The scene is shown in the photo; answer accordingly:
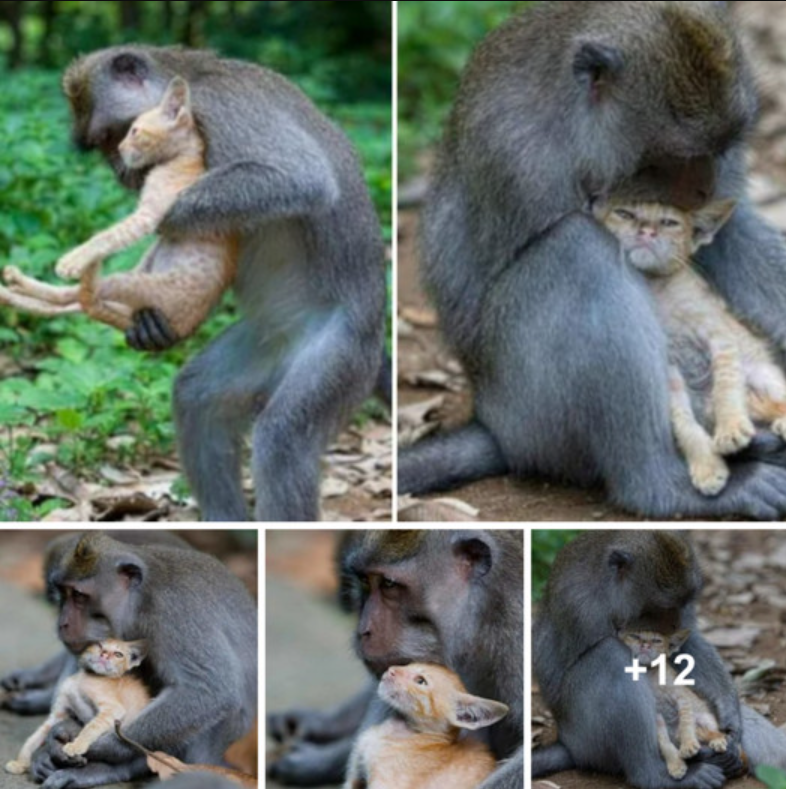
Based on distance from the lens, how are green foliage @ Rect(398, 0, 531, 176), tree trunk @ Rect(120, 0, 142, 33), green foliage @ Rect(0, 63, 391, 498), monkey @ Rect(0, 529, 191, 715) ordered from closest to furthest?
1. monkey @ Rect(0, 529, 191, 715)
2. green foliage @ Rect(0, 63, 391, 498)
3. tree trunk @ Rect(120, 0, 142, 33)
4. green foliage @ Rect(398, 0, 531, 176)

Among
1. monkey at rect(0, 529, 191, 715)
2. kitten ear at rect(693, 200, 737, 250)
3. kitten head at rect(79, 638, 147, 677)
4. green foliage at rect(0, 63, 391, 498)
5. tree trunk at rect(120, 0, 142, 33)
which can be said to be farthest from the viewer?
tree trunk at rect(120, 0, 142, 33)

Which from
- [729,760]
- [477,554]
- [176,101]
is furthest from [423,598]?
[176,101]

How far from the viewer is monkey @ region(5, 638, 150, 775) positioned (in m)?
5.87

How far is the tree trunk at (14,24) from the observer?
23.6 feet

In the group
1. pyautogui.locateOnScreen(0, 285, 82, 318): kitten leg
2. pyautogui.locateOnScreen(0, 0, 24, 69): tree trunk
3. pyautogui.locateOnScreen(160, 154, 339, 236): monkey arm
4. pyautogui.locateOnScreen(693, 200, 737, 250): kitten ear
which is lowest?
pyautogui.locateOnScreen(0, 285, 82, 318): kitten leg

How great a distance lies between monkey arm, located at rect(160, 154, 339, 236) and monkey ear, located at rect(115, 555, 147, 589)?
1.01m

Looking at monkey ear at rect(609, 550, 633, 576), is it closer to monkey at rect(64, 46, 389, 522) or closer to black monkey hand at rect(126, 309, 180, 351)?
monkey at rect(64, 46, 389, 522)

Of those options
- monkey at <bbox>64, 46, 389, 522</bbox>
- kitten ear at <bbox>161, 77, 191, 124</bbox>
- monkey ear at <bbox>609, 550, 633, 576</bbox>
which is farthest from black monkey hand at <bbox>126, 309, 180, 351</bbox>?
monkey ear at <bbox>609, 550, 633, 576</bbox>

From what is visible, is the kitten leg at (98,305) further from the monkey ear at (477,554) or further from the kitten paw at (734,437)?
the kitten paw at (734,437)

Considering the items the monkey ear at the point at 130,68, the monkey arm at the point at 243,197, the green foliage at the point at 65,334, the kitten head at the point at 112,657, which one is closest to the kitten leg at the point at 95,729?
the kitten head at the point at 112,657

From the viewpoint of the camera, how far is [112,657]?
5895 millimetres

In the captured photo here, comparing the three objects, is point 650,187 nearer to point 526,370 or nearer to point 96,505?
point 526,370

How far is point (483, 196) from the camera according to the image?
614cm

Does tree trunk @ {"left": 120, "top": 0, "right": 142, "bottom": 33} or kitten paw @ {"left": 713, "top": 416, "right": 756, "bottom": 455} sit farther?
tree trunk @ {"left": 120, "top": 0, "right": 142, "bottom": 33}
